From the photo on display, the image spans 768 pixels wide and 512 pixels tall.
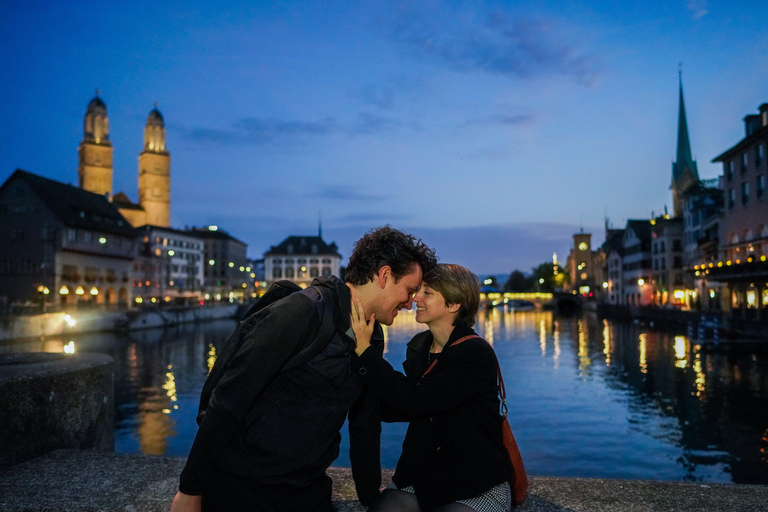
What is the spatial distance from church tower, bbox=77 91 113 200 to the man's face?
13555 centimetres

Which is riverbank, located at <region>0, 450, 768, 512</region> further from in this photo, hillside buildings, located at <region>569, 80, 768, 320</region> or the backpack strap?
hillside buildings, located at <region>569, 80, 768, 320</region>

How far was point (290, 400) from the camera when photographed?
113 inches

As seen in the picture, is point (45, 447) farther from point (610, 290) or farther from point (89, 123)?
point (89, 123)

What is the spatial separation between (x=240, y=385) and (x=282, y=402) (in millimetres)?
308

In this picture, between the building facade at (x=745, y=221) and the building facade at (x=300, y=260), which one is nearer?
the building facade at (x=745, y=221)

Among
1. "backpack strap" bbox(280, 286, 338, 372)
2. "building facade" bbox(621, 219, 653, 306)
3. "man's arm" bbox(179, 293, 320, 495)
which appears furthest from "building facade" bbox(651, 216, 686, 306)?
"man's arm" bbox(179, 293, 320, 495)

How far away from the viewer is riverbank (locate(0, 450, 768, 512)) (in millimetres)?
3867

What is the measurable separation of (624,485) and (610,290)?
114 metres

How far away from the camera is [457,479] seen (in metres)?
3.33

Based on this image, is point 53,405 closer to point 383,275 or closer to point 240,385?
point 240,385

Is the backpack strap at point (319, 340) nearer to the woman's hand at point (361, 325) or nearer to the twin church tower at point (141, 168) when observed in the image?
the woman's hand at point (361, 325)

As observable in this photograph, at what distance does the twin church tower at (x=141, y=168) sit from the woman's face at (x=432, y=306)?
4877 inches

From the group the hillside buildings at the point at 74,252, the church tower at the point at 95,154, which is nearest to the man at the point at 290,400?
the hillside buildings at the point at 74,252

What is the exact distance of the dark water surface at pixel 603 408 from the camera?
1631cm
